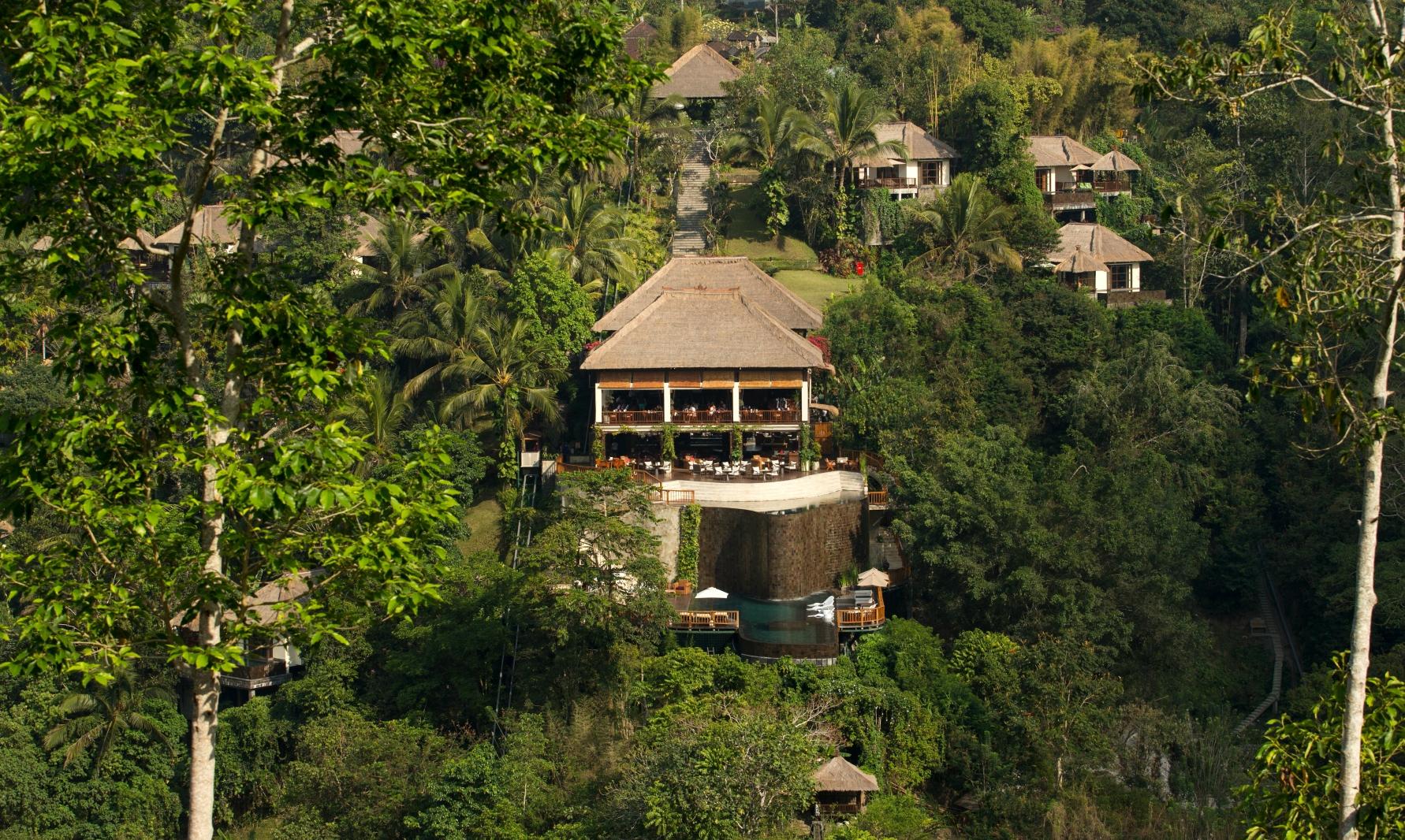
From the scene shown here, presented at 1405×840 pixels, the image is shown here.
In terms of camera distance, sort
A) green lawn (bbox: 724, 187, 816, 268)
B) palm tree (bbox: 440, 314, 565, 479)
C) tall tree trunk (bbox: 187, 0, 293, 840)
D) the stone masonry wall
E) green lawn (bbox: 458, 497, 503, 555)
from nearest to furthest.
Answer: tall tree trunk (bbox: 187, 0, 293, 840), the stone masonry wall, green lawn (bbox: 458, 497, 503, 555), palm tree (bbox: 440, 314, 565, 479), green lawn (bbox: 724, 187, 816, 268)


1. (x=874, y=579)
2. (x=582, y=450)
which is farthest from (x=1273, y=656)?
(x=582, y=450)

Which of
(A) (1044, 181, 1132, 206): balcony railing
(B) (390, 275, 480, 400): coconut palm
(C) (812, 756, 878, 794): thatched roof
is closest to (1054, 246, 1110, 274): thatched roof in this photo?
(A) (1044, 181, 1132, 206): balcony railing

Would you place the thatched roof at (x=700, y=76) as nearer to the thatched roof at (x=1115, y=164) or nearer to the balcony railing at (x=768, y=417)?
the thatched roof at (x=1115, y=164)

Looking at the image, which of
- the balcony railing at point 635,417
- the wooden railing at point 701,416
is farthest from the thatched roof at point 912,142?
the balcony railing at point 635,417

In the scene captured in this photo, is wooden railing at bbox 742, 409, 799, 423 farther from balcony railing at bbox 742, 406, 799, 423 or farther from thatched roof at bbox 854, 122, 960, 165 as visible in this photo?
thatched roof at bbox 854, 122, 960, 165

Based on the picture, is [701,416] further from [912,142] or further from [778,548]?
[912,142]
